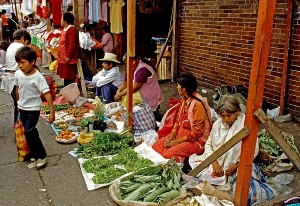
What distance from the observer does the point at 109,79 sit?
22.1ft

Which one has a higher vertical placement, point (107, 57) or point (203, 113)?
point (107, 57)

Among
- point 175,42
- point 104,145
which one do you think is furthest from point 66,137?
point 175,42

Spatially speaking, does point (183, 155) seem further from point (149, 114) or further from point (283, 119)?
point (283, 119)

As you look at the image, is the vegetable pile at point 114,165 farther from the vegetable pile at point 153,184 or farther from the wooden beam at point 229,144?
the wooden beam at point 229,144

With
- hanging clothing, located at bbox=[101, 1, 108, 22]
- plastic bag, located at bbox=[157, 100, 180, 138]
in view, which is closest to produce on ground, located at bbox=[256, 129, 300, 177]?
plastic bag, located at bbox=[157, 100, 180, 138]

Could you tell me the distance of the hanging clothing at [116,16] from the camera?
10.8 metres

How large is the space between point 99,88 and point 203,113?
345 centimetres

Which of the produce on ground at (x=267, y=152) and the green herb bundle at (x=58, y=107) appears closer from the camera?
the produce on ground at (x=267, y=152)

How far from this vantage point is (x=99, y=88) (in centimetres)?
715

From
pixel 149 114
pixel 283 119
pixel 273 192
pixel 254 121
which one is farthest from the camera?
pixel 283 119

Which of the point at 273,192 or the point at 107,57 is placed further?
the point at 107,57

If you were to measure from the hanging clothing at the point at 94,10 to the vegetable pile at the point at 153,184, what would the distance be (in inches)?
300

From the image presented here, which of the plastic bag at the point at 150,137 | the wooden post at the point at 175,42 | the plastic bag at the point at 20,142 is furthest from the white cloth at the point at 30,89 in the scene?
the wooden post at the point at 175,42

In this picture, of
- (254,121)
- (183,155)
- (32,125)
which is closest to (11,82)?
(32,125)
